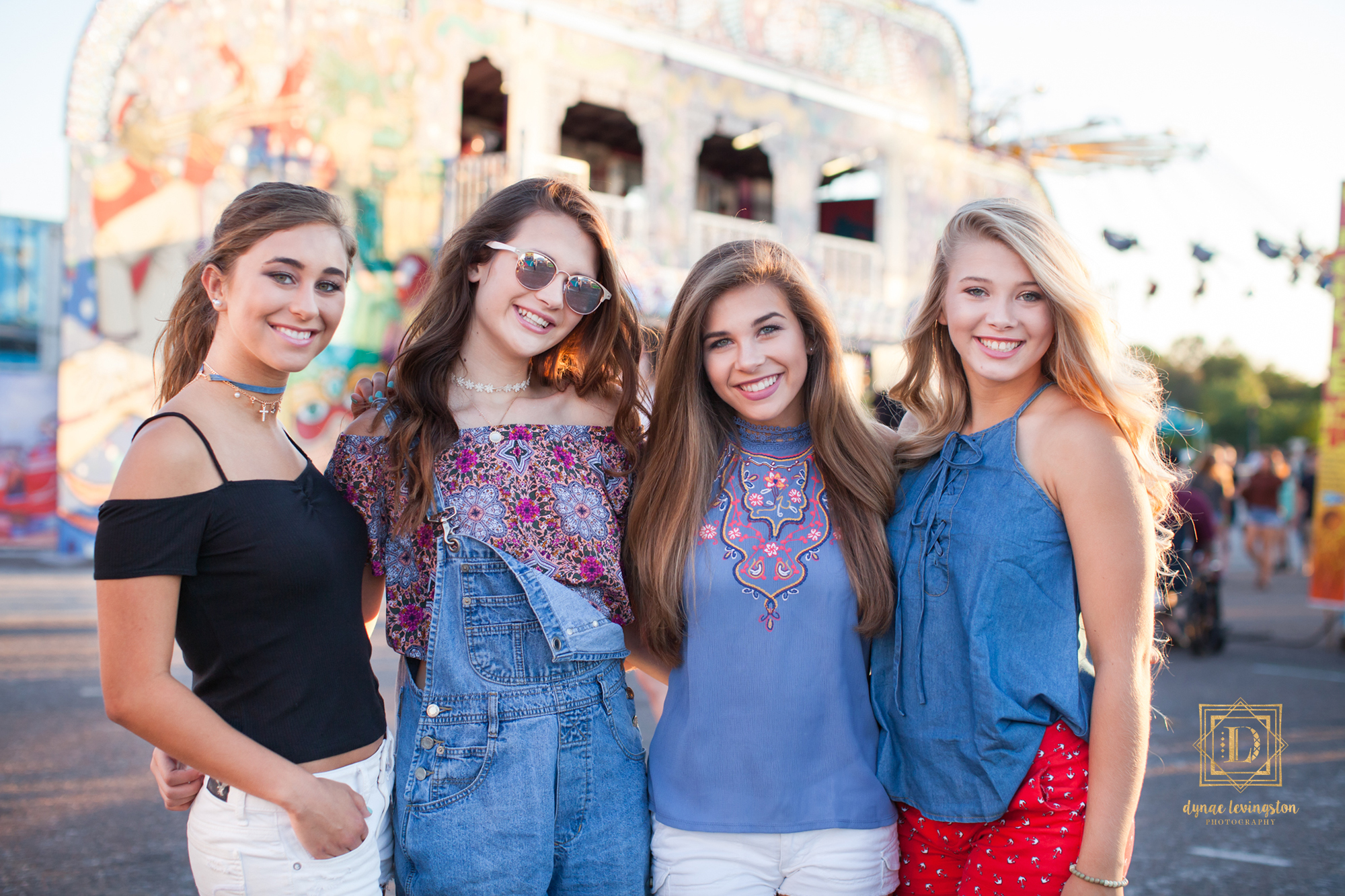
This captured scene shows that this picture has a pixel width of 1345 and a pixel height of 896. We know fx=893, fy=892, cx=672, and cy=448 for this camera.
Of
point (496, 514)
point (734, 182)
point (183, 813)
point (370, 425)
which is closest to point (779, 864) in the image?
point (496, 514)

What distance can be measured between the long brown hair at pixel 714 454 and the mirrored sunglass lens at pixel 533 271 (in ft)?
1.12

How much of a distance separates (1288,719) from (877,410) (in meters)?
5.09

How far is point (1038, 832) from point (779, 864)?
22.7 inches

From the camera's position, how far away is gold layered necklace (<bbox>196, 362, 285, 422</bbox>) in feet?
6.36

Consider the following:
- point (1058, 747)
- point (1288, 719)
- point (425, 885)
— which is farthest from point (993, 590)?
point (1288, 719)

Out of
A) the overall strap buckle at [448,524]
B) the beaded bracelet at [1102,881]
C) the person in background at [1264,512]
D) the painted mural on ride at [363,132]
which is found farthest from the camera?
the person in background at [1264,512]

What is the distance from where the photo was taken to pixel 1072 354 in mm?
2078

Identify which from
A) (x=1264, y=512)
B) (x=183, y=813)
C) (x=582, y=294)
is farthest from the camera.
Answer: (x=1264, y=512)

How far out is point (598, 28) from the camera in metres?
11.7

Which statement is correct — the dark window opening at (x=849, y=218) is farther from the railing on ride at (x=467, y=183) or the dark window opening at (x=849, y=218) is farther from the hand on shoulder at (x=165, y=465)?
the hand on shoulder at (x=165, y=465)

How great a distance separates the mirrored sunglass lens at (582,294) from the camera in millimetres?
2266

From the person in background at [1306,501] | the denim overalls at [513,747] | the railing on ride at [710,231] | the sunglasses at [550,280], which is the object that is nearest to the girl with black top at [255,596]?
the denim overalls at [513,747]

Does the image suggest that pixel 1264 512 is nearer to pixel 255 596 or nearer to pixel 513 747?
pixel 513 747

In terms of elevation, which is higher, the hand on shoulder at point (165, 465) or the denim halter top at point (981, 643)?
the hand on shoulder at point (165, 465)
